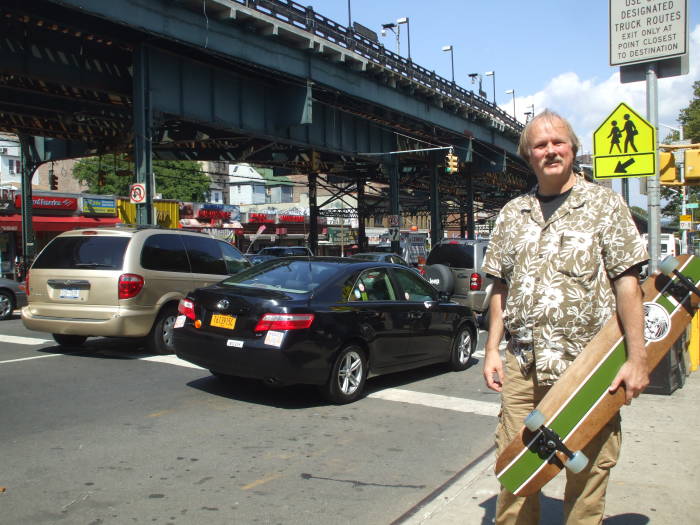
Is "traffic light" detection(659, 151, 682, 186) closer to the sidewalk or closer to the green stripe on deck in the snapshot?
the sidewalk

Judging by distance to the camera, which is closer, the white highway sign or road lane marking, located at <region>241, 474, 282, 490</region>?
road lane marking, located at <region>241, 474, 282, 490</region>

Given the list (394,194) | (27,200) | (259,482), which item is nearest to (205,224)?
(394,194)

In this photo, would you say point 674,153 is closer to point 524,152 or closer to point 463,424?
point 463,424

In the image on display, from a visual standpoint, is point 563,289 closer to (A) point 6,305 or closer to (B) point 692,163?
(B) point 692,163

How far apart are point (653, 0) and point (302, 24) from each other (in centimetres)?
1709

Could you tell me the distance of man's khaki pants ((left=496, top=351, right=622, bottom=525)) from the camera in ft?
9.15

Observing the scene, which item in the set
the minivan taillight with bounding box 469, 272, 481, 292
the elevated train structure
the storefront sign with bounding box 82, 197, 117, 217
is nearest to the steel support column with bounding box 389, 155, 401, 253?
the elevated train structure

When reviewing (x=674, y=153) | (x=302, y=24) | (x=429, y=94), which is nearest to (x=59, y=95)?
(x=302, y=24)

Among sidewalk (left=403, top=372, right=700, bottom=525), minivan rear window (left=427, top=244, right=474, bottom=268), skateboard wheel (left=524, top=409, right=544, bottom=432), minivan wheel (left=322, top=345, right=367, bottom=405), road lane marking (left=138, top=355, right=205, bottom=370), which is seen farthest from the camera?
minivan rear window (left=427, top=244, right=474, bottom=268)

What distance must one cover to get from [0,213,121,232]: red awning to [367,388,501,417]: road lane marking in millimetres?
26757

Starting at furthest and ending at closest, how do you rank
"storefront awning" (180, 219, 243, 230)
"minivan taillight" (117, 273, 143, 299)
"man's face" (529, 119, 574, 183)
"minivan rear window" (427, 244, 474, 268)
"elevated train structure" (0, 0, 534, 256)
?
"storefront awning" (180, 219, 243, 230)
"elevated train structure" (0, 0, 534, 256)
"minivan rear window" (427, 244, 474, 268)
"minivan taillight" (117, 273, 143, 299)
"man's face" (529, 119, 574, 183)

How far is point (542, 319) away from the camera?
9.20ft

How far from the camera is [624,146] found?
778 cm

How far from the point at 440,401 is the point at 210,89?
17098 millimetres
